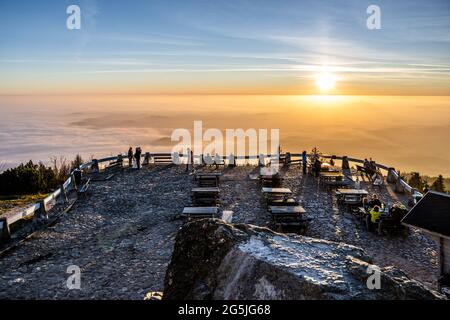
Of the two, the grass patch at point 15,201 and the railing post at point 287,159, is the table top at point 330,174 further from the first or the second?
the grass patch at point 15,201

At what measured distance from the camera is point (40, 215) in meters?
15.9

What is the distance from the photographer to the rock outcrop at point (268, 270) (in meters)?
4.87

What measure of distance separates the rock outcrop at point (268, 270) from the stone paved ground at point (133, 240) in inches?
170

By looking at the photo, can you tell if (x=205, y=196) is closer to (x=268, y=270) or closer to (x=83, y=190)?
(x=83, y=190)

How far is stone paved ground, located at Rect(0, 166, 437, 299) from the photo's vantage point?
10.6 meters

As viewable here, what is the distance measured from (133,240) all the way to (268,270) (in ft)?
32.0

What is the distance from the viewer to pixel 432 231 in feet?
33.7

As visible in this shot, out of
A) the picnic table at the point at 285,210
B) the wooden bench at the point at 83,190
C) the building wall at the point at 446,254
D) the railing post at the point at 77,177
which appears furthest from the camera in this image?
the railing post at the point at 77,177

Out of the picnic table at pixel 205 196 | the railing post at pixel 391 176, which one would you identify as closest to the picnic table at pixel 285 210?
the picnic table at pixel 205 196

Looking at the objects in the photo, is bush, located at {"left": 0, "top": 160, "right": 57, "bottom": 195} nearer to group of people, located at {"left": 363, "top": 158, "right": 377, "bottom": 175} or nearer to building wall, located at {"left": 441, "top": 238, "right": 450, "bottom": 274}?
group of people, located at {"left": 363, "top": 158, "right": 377, "bottom": 175}

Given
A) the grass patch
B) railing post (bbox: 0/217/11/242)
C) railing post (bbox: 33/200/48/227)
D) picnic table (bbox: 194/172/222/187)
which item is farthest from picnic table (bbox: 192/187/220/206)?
the grass patch
